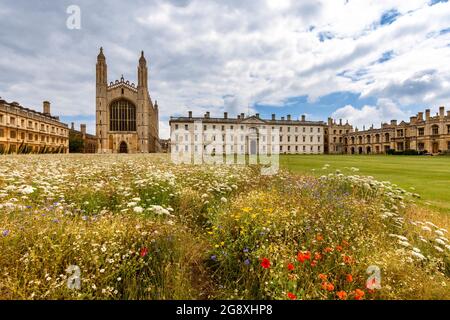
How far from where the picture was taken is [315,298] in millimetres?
2320

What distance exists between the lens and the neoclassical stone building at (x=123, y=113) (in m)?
54.2

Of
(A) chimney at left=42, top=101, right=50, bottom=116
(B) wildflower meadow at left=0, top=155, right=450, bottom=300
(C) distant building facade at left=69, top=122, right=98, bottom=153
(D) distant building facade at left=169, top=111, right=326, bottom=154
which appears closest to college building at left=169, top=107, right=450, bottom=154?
(D) distant building facade at left=169, top=111, right=326, bottom=154

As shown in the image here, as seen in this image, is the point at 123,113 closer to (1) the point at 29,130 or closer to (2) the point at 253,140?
(1) the point at 29,130

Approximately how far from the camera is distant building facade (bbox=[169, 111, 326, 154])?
70.6m

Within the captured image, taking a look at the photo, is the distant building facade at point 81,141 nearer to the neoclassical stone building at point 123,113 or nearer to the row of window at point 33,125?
the row of window at point 33,125

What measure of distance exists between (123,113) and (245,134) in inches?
1488

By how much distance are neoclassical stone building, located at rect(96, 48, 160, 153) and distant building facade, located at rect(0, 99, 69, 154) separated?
39.0 feet

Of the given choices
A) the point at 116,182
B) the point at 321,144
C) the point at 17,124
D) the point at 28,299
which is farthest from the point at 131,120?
the point at 321,144

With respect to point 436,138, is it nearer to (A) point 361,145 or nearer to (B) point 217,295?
(A) point 361,145

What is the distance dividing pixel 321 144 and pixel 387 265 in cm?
9117

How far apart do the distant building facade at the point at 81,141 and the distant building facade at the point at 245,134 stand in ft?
85.4

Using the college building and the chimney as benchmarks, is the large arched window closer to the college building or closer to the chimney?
the college building

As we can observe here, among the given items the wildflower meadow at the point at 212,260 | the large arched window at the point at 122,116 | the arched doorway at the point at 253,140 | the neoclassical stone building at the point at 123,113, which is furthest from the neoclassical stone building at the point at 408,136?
the wildflower meadow at the point at 212,260

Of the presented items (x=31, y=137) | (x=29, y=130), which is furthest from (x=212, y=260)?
(x=31, y=137)
